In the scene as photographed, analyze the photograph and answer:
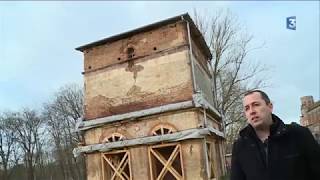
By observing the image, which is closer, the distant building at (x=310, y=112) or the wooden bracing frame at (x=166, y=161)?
the wooden bracing frame at (x=166, y=161)

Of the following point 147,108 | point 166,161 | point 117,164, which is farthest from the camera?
point 117,164

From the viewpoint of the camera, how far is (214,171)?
2034 centimetres

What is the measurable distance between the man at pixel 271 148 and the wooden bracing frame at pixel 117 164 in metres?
15.5

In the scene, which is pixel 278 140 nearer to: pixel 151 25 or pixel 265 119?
pixel 265 119

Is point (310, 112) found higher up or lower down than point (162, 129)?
higher up

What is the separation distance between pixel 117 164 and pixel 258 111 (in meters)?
16.9

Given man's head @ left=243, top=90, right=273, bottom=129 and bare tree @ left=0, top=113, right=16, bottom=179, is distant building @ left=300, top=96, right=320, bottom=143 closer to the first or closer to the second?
bare tree @ left=0, top=113, right=16, bottom=179

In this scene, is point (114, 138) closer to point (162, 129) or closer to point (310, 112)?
point (162, 129)

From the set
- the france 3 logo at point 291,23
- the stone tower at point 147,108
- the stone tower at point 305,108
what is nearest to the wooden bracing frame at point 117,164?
the stone tower at point 147,108

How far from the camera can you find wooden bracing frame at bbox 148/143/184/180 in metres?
18.0

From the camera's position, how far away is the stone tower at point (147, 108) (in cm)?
1789

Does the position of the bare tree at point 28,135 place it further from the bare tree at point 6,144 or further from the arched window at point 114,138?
the arched window at point 114,138

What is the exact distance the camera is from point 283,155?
3674mm

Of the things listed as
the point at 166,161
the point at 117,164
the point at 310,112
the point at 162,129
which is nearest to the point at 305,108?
the point at 310,112
